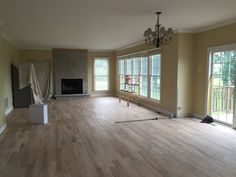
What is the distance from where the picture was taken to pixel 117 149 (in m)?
3.59

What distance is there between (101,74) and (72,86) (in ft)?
5.31

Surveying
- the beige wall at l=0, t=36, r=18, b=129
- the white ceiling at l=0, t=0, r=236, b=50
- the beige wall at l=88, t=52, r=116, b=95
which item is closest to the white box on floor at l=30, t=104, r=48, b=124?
the beige wall at l=0, t=36, r=18, b=129

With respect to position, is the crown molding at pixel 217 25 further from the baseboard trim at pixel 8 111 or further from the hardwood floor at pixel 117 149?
the baseboard trim at pixel 8 111

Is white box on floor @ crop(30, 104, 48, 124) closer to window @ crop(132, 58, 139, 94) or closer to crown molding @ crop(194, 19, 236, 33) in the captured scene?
window @ crop(132, 58, 139, 94)

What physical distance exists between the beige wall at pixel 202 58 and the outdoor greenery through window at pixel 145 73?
1.30 m

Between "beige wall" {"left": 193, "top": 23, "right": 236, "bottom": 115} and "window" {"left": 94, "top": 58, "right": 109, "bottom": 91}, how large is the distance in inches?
227

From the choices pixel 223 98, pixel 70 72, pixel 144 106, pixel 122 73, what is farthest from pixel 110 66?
pixel 223 98

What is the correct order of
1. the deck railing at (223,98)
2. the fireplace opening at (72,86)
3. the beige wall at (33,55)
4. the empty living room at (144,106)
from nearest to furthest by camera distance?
the empty living room at (144,106) → the deck railing at (223,98) → the beige wall at (33,55) → the fireplace opening at (72,86)

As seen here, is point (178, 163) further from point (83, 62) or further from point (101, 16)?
point (83, 62)

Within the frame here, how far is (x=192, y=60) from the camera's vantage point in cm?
588

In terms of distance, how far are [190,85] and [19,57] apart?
7466 millimetres

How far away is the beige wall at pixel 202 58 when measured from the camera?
16.5 ft

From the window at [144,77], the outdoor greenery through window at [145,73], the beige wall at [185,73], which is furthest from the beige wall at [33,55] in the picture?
→ the beige wall at [185,73]

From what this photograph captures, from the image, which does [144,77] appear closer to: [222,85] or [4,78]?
[222,85]
